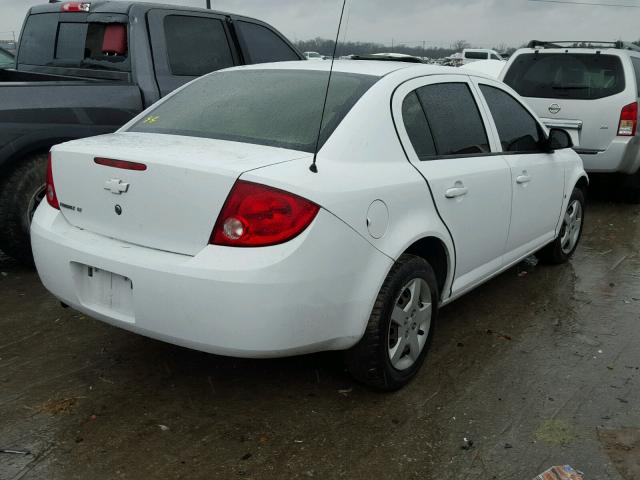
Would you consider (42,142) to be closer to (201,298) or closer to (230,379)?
(230,379)

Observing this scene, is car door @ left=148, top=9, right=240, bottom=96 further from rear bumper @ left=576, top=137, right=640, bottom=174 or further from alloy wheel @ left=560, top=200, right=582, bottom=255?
rear bumper @ left=576, top=137, right=640, bottom=174

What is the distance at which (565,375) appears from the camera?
11.6 ft

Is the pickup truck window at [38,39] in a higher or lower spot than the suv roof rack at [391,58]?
lower

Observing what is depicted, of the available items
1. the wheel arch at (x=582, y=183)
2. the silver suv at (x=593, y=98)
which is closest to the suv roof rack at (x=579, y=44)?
the silver suv at (x=593, y=98)

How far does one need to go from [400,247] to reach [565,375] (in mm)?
1273

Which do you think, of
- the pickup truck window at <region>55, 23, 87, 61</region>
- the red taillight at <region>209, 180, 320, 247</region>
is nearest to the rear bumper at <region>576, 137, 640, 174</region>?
the pickup truck window at <region>55, 23, 87, 61</region>

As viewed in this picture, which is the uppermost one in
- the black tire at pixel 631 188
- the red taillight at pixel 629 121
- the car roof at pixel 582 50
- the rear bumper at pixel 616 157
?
the car roof at pixel 582 50

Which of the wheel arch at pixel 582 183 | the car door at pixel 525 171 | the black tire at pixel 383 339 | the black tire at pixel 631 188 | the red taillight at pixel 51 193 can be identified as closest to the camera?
the black tire at pixel 383 339

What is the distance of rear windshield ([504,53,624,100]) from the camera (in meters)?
7.62

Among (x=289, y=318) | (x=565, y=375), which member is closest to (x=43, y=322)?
(x=289, y=318)

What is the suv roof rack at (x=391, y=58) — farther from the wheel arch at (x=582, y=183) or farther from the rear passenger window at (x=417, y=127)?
the wheel arch at (x=582, y=183)

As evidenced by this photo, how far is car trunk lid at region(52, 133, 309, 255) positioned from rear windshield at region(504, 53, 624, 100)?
5832 millimetres

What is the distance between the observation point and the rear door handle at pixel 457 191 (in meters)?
3.40

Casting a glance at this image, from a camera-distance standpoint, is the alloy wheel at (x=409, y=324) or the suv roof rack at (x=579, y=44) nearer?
the alloy wheel at (x=409, y=324)
